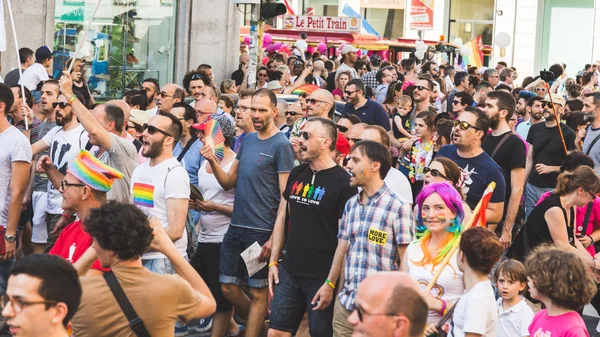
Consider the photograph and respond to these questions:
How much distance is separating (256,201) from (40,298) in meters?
4.16

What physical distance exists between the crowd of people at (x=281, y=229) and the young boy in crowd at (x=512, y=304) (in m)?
0.01

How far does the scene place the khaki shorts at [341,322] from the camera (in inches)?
259

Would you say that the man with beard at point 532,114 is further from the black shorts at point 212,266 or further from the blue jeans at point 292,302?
the blue jeans at point 292,302

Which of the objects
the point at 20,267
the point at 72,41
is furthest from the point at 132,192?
the point at 72,41

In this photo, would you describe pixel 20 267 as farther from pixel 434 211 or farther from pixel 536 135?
pixel 536 135

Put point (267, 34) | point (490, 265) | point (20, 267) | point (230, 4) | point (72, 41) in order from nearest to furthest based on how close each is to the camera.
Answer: point (20, 267) < point (490, 265) < point (72, 41) < point (230, 4) < point (267, 34)

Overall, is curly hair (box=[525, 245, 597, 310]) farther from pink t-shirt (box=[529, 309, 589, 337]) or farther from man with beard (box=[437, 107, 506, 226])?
man with beard (box=[437, 107, 506, 226])

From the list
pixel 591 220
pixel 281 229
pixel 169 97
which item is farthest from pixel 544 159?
pixel 281 229

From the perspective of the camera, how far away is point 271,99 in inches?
328

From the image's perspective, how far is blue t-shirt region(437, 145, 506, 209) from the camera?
27.3ft

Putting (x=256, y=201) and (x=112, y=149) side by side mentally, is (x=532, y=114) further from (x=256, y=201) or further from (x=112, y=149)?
(x=112, y=149)

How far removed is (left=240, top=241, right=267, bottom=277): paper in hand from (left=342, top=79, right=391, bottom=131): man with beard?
505 cm

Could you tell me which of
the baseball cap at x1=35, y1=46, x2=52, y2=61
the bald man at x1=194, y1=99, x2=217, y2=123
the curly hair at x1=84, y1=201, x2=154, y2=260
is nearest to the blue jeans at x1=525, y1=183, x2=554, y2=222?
the bald man at x1=194, y1=99, x2=217, y2=123

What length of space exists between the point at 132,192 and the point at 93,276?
8.75 ft
